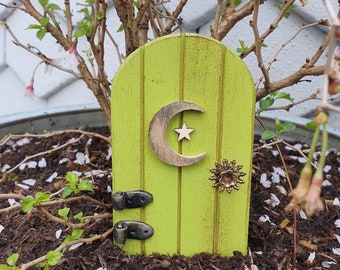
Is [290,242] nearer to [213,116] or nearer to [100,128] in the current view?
[213,116]

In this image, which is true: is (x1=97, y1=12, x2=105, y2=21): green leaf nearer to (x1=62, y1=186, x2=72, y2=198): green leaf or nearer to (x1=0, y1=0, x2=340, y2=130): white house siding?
(x1=62, y1=186, x2=72, y2=198): green leaf

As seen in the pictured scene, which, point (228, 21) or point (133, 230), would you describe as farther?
point (228, 21)

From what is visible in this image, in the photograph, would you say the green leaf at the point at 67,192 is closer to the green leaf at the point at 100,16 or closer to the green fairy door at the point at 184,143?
the green fairy door at the point at 184,143

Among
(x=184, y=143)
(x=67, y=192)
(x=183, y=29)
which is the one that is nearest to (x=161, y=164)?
(x=184, y=143)

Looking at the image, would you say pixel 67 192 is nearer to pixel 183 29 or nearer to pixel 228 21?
pixel 228 21

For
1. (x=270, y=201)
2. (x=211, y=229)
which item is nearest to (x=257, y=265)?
(x=211, y=229)

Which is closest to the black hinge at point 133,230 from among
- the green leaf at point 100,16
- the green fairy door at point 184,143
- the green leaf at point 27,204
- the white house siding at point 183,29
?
the green fairy door at point 184,143

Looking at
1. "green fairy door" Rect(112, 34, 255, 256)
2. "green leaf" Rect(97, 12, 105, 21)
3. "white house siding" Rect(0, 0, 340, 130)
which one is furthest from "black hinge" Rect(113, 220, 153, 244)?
"white house siding" Rect(0, 0, 340, 130)
